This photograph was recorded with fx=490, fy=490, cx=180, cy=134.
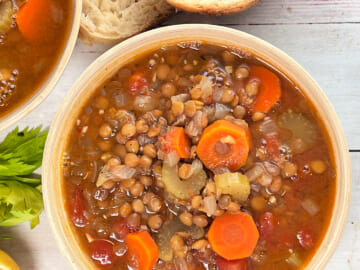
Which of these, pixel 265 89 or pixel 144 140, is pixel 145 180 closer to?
pixel 144 140

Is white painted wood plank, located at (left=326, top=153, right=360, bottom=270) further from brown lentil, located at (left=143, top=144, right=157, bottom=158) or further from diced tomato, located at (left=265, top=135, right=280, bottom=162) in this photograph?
brown lentil, located at (left=143, top=144, right=157, bottom=158)

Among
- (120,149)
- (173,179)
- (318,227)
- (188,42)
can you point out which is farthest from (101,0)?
(318,227)

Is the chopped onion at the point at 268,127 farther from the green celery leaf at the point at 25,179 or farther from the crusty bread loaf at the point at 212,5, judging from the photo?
the green celery leaf at the point at 25,179

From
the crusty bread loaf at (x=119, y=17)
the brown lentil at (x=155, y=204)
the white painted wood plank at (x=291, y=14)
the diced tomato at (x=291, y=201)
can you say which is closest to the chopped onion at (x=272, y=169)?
the diced tomato at (x=291, y=201)

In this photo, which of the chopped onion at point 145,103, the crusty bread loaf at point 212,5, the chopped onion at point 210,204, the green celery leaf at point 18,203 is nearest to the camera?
the chopped onion at point 210,204

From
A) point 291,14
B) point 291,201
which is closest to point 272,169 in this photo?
point 291,201

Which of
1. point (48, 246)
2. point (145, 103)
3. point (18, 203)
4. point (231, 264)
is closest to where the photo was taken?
point (231, 264)
